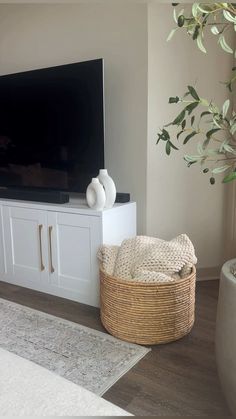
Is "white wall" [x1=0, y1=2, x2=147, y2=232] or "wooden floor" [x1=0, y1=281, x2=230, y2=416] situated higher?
"white wall" [x1=0, y1=2, x2=147, y2=232]

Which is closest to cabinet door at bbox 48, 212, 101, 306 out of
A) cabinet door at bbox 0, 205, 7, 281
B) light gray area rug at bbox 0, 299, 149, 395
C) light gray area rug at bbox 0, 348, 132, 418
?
light gray area rug at bbox 0, 299, 149, 395

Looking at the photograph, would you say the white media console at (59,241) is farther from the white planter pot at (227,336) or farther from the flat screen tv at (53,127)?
the white planter pot at (227,336)

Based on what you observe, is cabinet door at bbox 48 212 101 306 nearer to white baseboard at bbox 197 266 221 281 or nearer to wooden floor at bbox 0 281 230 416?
wooden floor at bbox 0 281 230 416

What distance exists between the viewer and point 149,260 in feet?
5.86

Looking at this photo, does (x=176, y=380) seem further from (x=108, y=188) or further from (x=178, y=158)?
(x=178, y=158)

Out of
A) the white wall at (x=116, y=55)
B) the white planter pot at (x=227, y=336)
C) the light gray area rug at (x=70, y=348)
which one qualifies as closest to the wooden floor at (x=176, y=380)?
the light gray area rug at (x=70, y=348)

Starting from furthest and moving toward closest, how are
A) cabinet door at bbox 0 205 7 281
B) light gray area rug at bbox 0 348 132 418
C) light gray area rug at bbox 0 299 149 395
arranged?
cabinet door at bbox 0 205 7 281
light gray area rug at bbox 0 299 149 395
light gray area rug at bbox 0 348 132 418

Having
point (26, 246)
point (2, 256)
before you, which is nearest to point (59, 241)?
point (26, 246)

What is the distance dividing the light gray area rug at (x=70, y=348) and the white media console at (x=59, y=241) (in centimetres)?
30

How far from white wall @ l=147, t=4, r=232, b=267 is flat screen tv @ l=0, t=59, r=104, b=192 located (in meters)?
0.41

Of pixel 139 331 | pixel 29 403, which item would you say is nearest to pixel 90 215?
pixel 139 331

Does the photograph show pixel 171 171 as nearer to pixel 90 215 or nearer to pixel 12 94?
pixel 90 215

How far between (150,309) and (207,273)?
114cm

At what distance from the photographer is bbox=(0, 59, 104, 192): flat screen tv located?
2.33m
